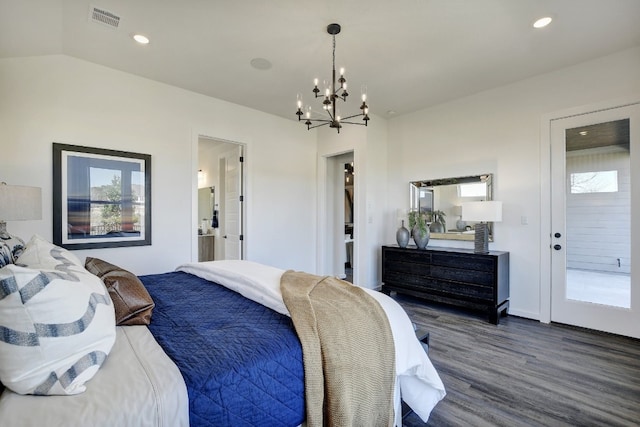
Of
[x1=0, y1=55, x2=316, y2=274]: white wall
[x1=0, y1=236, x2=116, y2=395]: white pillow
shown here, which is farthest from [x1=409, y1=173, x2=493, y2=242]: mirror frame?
[x1=0, y1=236, x2=116, y2=395]: white pillow

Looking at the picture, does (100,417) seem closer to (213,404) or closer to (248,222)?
(213,404)

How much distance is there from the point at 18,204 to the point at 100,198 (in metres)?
1.07

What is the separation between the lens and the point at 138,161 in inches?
135

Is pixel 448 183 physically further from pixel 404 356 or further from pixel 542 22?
pixel 404 356

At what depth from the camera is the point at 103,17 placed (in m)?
2.44

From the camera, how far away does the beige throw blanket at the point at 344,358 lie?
49.0 inches

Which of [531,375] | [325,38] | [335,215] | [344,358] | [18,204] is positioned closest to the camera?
[344,358]

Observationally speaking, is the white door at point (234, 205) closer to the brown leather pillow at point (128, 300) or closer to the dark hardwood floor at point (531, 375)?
the dark hardwood floor at point (531, 375)

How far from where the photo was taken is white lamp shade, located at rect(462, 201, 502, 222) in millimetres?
3510

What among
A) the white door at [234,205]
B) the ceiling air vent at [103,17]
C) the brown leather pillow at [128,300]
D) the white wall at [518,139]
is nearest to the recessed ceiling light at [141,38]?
the ceiling air vent at [103,17]

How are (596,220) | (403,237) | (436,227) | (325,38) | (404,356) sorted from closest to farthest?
1. (404,356)
2. (325,38)
3. (596,220)
4. (403,237)
5. (436,227)

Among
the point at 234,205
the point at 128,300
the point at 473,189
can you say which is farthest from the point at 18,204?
the point at 473,189

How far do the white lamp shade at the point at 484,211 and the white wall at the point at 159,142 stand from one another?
2434mm

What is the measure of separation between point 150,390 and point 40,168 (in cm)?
305
